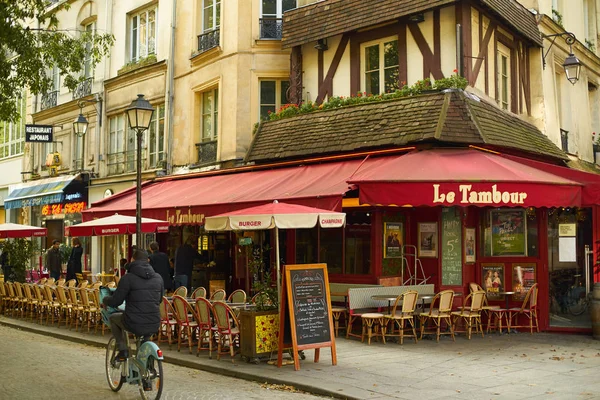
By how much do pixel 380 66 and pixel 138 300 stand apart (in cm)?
923

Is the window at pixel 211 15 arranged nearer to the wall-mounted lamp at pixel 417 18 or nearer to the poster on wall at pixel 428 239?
the wall-mounted lamp at pixel 417 18

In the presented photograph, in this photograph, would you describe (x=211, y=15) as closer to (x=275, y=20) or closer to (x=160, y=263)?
(x=275, y=20)

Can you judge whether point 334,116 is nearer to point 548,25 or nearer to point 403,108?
point 403,108

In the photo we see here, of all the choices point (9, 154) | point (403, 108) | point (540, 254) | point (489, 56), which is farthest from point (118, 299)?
point (9, 154)

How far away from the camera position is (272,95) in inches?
714

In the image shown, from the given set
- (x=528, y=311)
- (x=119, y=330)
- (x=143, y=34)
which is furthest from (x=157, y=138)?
(x=119, y=330)

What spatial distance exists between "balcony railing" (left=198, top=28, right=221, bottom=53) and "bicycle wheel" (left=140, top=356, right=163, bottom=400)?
12375 mm

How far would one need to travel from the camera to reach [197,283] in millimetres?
18172

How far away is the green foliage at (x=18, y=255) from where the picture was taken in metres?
18.3

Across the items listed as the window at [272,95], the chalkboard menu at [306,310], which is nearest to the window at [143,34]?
the window at [272,95]

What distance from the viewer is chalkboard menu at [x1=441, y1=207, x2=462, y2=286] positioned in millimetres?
13266

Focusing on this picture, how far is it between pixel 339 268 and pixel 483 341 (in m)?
3.26

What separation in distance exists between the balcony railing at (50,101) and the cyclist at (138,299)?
20457mm

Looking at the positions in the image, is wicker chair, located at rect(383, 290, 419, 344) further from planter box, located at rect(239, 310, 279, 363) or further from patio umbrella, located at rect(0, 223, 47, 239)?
patio umbrella, located at rect(0, 223, 47, 239)
